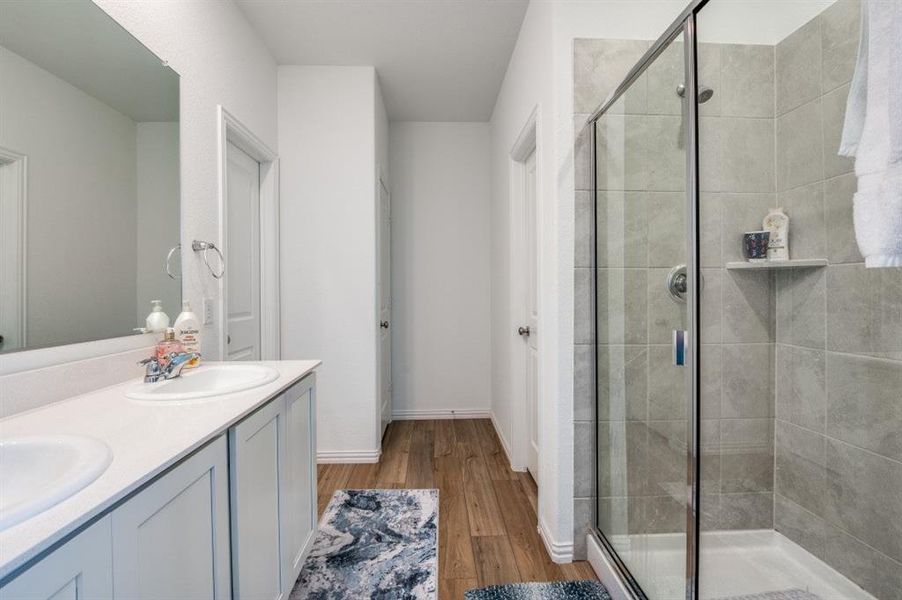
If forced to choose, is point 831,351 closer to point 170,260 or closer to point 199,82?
point 170,260

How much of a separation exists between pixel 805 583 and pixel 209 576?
196cm

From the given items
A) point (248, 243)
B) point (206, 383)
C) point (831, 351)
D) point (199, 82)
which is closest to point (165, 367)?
point (206, 383)

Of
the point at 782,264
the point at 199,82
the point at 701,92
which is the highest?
the point at 199,82

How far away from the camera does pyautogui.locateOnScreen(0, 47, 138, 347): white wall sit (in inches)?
39.4

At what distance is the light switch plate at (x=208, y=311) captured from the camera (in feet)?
5.81

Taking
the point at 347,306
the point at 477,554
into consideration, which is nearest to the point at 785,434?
the point at 477,554

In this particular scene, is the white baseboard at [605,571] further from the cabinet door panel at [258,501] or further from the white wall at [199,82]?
the white wall at [199,82]

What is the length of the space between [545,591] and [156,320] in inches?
70.0

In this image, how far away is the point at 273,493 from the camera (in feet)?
3.91

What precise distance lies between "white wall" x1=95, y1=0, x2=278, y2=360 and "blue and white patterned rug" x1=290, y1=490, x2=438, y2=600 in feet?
3.38

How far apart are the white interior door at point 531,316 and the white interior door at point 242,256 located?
1.68m

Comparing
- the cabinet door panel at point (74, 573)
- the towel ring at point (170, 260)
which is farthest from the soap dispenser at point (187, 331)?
the cabinet door panel at point (74, 573)

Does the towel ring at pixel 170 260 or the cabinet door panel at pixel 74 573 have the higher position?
the towel ring at pixel 170 260

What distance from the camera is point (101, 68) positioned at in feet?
4.02
